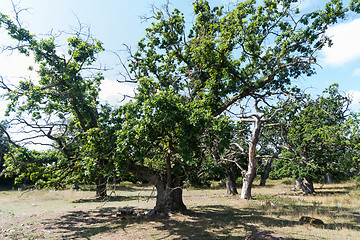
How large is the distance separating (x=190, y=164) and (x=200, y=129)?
14.2ft

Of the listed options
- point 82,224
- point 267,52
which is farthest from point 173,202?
point 267,52

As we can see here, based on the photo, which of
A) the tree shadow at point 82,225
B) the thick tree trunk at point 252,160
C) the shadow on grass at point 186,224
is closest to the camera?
the shadow on grass at point 186,224

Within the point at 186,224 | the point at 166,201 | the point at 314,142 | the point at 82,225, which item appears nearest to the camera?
the point at 186,224

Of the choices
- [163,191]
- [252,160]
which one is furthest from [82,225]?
[252,160]

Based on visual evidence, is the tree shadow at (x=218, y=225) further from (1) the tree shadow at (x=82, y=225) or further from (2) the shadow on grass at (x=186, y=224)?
(1) the tree shadow at (x=82, y=225)

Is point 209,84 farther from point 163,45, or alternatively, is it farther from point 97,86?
point 97,86

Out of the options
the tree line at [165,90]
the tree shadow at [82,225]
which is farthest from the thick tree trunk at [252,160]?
the tree shadow at [82,225]

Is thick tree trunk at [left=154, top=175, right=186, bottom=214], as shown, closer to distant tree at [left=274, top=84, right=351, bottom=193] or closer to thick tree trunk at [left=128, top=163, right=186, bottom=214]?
thick tree trunk at [left=128, top=163, right=186, bottom=214]

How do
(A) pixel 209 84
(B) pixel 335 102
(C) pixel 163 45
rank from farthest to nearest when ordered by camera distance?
(B) pixel 335 102 → (C) pixel 163 45 → (A) pixel 209 84

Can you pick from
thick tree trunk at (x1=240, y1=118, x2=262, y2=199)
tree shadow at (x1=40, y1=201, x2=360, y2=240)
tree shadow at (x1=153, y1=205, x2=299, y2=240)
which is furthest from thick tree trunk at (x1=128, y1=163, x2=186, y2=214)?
thick tree trunk at (x1=240, y1=118, x2=262, y2=199)

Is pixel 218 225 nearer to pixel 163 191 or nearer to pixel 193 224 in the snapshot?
pixel 193 224

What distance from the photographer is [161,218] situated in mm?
12055

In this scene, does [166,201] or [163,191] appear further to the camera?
[166,201]

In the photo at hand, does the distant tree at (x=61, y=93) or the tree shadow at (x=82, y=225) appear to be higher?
the distant tree at (x=61, y=93)
